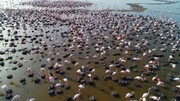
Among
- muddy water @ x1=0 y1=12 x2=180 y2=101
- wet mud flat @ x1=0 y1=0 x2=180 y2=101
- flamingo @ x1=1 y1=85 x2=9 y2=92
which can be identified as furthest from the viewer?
wet mud flat @ x1=0 y1=0 x2=180 y2=101

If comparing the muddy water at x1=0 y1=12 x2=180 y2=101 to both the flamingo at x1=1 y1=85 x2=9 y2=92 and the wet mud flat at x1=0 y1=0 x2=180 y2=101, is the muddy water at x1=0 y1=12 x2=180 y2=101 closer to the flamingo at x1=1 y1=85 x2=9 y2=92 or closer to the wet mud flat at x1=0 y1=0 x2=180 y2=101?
the wet mud flat at x1=0 y1=0 x2=180 y2=101

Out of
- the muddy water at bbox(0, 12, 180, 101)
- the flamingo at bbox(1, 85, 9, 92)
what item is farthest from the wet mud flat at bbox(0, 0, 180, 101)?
the flamingo at bbox(1, 85, 9, 92)

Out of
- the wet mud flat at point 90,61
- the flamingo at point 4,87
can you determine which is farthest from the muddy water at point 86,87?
the flamingo at point 4,87

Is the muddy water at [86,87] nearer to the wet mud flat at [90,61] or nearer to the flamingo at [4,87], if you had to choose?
the wet mud flat at [90,61]

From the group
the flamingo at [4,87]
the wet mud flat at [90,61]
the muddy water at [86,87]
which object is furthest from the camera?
the wet mud flat at [90,61]

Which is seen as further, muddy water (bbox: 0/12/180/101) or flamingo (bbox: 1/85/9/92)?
flamingo (bbox: 1/85/9/92)

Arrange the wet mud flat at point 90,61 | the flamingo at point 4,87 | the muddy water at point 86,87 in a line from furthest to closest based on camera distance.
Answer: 1. the wet mud flat at point 90,61
2. the flamingo at point 4,87
3. the muddy water at point 86,87

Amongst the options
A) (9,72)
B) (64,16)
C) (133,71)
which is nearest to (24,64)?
(9,72)

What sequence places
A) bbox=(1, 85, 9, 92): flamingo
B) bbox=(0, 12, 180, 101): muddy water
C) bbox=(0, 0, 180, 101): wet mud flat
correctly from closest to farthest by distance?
1. bbox=(0, 12, 180, 101): muddy water
2. bbox=(1, 85, 9, 92): flamingo
3. bbox=(0, 0, 180, 101): wet mud flat

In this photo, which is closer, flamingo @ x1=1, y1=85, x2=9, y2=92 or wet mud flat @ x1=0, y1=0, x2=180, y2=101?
flamingo @ x1=1, y1=85, x2=9, y2=92

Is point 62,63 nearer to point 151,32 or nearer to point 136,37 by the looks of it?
point 136,37
